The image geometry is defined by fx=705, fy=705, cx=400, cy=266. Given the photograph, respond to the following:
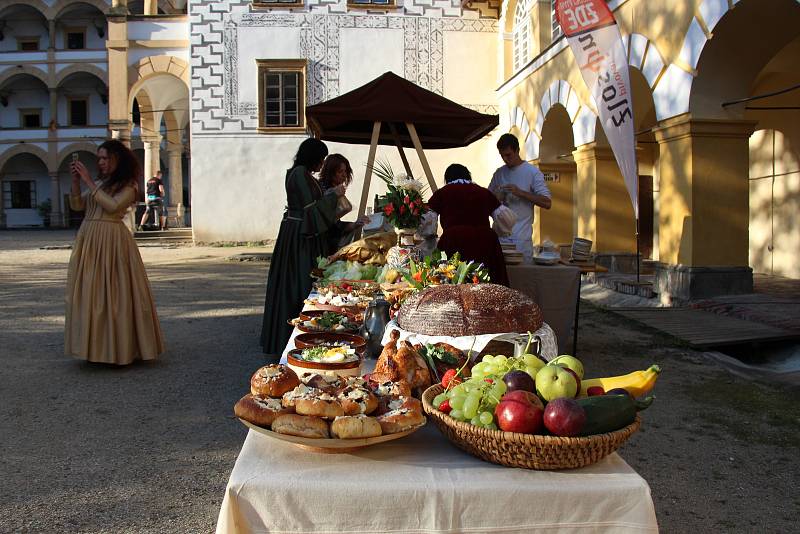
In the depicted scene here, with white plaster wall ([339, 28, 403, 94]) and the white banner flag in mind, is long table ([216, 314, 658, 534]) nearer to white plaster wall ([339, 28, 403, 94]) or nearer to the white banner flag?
the white banner flag

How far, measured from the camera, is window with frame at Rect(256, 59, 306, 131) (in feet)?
56.4

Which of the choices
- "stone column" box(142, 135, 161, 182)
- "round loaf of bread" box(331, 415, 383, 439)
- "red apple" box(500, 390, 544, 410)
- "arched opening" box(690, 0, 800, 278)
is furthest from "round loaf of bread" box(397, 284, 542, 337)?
"stone column" box(142, 135, 161, 182)

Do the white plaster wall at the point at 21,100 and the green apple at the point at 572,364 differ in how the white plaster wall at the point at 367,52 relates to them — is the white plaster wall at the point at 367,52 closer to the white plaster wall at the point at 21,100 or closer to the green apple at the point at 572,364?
the green apple at the point at 572,364

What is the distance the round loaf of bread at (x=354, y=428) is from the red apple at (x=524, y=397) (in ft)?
1.12

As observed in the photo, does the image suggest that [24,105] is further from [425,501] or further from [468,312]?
[425,501]

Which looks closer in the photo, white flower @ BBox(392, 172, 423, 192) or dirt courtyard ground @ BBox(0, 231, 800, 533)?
dirt courtyard ground @ BBox(0, 231, 800, 533)

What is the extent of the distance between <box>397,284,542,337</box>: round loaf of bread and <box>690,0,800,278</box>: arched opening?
5752mm

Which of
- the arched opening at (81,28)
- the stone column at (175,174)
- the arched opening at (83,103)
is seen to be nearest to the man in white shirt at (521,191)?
the stone column at (175,174)

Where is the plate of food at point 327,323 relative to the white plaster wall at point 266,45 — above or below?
below

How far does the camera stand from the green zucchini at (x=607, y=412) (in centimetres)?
175

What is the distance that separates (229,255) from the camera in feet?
53.2

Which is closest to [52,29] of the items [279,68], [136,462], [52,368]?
[279,68]

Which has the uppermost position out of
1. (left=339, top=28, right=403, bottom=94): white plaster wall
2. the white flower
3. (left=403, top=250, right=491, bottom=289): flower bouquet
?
(left=339, top=28, right=403, bottom=94): white plaster wall

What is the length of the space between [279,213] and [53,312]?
952cm
